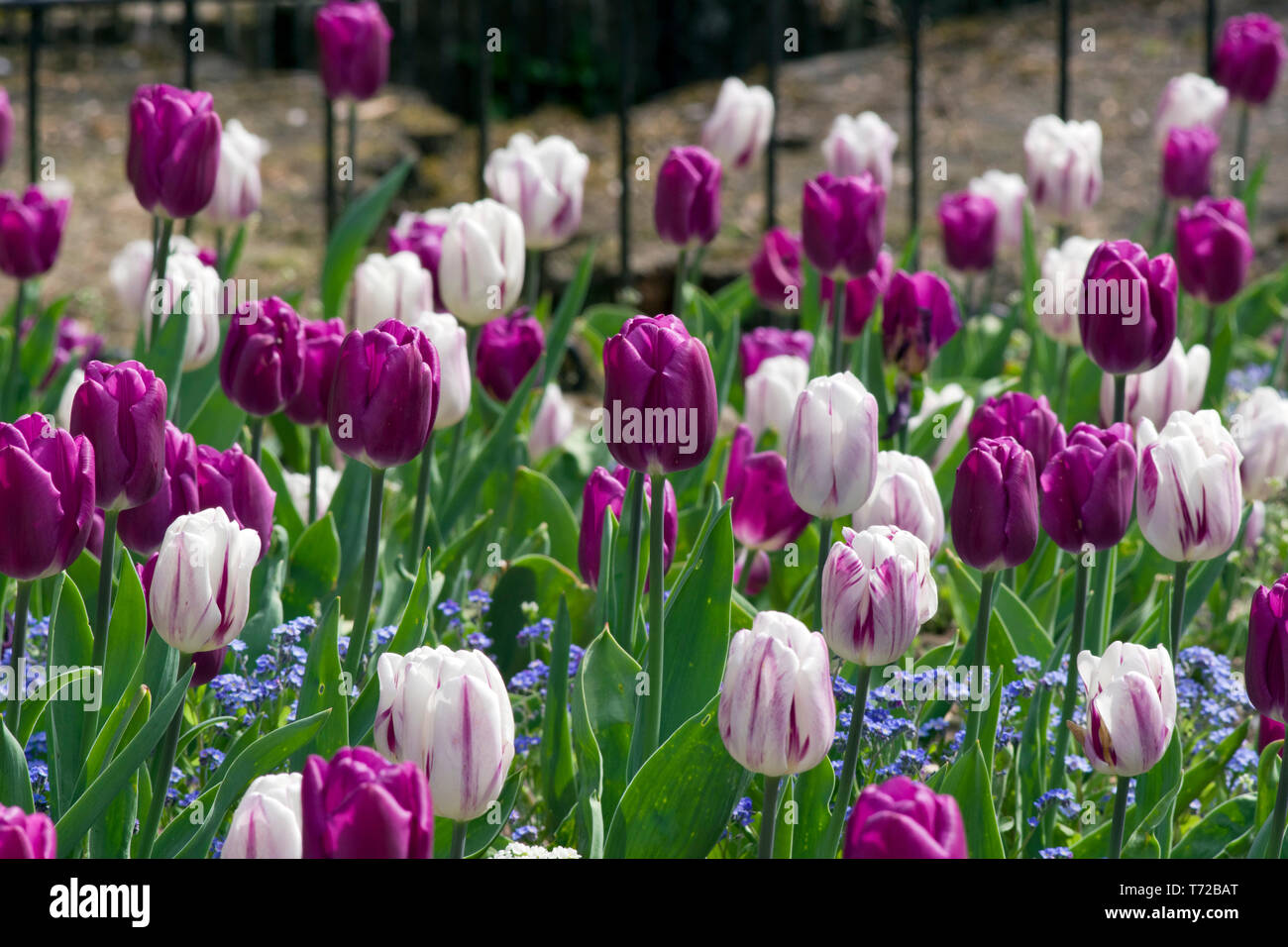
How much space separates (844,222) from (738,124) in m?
0.87

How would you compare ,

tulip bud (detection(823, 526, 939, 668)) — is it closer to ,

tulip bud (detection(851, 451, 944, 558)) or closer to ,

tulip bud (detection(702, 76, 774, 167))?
,

tulip bud (detection(851, 451, 944, 558))

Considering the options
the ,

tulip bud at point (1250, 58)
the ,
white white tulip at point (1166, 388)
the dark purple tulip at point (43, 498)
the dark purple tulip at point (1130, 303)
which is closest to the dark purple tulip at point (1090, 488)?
the dark purple tulip at point (1130, 303)

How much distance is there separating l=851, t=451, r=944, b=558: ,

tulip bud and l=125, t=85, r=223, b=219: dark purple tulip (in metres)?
1.15

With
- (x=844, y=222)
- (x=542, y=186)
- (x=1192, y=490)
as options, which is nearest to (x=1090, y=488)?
(x=1192, y=490)

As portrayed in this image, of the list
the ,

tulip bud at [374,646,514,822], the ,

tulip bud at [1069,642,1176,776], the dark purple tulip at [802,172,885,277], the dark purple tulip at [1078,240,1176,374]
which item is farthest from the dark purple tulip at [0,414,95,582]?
the dark purple tulip at [802,172,885,277]

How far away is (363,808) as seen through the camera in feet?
3.83

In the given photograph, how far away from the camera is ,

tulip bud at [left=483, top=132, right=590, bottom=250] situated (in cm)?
291

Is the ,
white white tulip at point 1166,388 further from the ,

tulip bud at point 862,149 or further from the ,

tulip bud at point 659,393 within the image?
the ,

tulip bud at point 862,149

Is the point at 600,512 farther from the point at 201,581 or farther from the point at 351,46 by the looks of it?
the point at 351,46

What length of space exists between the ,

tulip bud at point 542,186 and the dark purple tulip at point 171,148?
25.0 inches

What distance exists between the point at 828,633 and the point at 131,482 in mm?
767

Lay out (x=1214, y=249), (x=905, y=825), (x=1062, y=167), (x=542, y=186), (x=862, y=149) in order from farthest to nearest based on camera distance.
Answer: (x=862, y=149) < (x=1062, y=167) < (x=542, y=186) < (x=1214, y=249) < (x=905, y=825)

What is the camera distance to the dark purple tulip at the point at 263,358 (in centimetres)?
217

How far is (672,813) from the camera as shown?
1706mm
